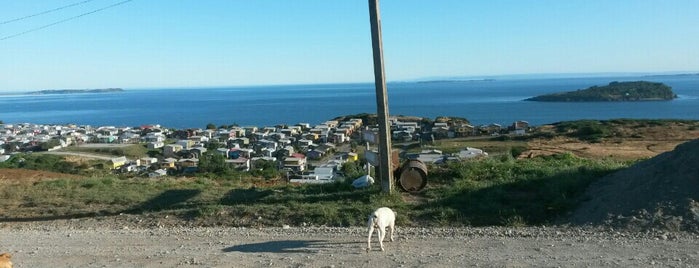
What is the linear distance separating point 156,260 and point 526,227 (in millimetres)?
5727

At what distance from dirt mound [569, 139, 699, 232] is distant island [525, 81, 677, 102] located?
146 m

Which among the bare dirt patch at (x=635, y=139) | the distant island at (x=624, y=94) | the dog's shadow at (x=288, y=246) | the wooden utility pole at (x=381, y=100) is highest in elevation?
the wooden utility pole at (x=381, y=100)

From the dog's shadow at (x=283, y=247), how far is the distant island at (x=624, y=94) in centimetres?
15027

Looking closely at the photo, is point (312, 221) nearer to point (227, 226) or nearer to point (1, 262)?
point (227, 226)

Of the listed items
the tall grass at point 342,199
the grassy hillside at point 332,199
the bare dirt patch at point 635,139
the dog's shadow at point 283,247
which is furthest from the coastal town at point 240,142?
the dog's shadow at point 283,247

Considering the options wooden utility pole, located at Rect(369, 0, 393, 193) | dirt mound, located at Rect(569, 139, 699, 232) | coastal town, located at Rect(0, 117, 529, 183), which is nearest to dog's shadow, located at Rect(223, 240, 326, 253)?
wooden utility pole, located at Rect(369, 0, 393, 193)

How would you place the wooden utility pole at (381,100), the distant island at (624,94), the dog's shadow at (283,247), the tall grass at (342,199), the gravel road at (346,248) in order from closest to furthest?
1. the gravel road at (346,248)
2. the dog's shadow at (283,247)
3. the tall grass at (342,199)
4. the wooden utility pole at (381,100)
5. the distant island at (624,94)

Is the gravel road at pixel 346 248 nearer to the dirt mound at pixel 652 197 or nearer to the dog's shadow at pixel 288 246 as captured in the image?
the dog's shadow at pixel 288 246

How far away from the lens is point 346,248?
8.48 metres

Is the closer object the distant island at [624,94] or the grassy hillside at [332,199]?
the grassy hillside at [332,199]

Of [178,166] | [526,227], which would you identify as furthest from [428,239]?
[178,166]

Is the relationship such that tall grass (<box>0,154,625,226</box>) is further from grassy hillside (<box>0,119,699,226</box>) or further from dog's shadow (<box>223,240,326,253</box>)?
dog's shadow (<box>223,240,326,253</box>)

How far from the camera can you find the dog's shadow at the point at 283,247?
852cm

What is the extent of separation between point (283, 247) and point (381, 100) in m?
4.44
